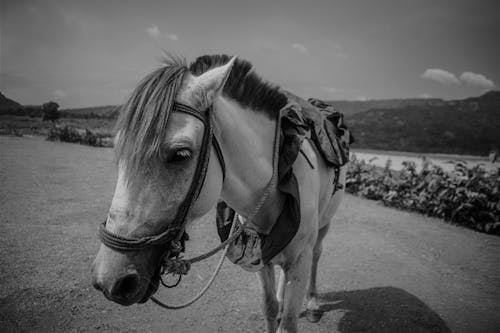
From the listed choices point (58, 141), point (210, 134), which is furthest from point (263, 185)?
point (58, 141)

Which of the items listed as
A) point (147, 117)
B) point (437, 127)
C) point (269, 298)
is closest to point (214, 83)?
point (147, 117)

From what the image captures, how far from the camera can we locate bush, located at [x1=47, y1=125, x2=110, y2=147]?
2062cm

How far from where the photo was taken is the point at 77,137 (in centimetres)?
2112

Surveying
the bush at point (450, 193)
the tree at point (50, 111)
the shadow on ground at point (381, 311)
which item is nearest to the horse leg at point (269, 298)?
the shadow on ground at point (381, 311)

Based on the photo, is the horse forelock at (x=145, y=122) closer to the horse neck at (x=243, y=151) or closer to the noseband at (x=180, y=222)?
the noseband at (x=180, y=222)

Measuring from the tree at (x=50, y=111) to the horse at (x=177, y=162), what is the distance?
31477 millimetres

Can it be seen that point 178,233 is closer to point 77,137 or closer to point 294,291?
point 294,291

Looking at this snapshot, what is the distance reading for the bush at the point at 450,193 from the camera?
20.5 feet

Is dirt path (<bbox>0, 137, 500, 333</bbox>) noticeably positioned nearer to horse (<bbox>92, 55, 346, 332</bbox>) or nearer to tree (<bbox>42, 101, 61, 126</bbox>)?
horse (<bbox>92, 55, 346, 332</bbox>)

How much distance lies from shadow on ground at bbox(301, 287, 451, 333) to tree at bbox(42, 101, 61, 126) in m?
31.4

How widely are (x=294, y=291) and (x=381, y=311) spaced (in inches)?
84.9

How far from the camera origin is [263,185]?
1807mm

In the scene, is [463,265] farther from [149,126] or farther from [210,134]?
[149,126]

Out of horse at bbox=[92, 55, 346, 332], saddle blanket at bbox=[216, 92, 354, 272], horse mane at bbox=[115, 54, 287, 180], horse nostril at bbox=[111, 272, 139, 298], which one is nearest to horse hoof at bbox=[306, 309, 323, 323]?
saddle blanket at bbox=[216, 92, 354, 272]
